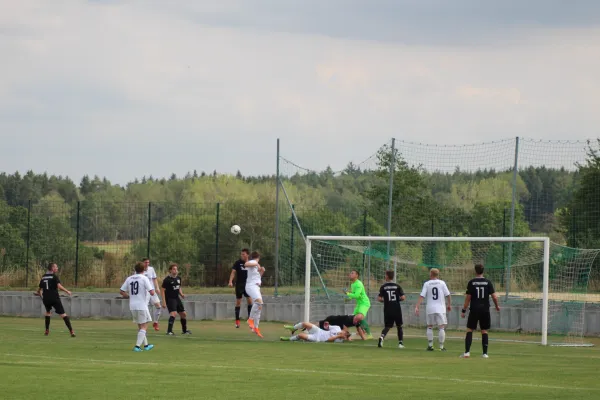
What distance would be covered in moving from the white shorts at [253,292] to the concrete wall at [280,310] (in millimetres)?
4768

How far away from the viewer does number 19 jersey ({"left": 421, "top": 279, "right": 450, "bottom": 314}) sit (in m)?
22.6

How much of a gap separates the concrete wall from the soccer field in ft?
7.82

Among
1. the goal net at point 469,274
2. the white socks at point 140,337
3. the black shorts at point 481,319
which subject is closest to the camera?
the white socks at point 140,337

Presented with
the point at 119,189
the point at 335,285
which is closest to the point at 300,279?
the point at 335,285

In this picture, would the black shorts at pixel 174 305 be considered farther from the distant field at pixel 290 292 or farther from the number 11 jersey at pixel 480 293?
the number 11 jersey at pixel 480 293

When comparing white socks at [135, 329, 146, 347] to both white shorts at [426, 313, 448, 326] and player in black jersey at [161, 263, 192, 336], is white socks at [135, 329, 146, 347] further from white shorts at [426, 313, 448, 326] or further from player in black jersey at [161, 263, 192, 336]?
white shorts at [426, 313, 448, 326]

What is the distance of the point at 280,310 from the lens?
31.5 meters

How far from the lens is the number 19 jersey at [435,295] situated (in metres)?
22.6

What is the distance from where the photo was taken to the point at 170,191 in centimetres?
8819

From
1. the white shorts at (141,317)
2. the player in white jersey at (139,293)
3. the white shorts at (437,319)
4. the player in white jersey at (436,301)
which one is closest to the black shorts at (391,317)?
the player in white jersey at (436,301)

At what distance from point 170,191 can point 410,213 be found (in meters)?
58.2

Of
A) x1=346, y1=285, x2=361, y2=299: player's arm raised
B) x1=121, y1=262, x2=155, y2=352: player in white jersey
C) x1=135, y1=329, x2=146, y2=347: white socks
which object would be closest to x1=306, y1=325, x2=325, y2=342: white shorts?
x1=346, y1=285, x2=361, y2=299: player's arm raised

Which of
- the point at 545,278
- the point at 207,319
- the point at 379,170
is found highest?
the point at 379,170

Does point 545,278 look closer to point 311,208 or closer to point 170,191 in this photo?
point 311,208
